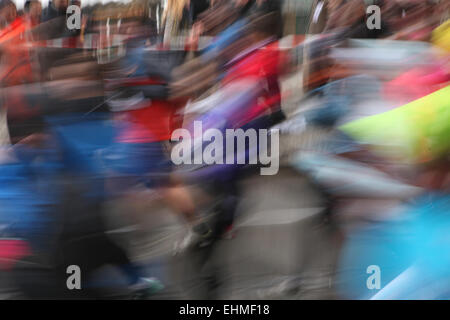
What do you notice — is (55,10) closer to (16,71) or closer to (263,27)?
(16,71)

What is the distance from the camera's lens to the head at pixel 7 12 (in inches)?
82.7

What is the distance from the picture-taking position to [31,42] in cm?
210

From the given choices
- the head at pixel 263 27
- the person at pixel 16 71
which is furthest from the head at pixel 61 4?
the head at pixel 263 27

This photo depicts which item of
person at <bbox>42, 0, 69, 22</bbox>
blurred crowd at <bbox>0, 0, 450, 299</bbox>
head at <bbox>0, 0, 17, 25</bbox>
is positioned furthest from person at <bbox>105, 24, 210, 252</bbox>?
head at <bbox>0, 0, 17, 25</bbox>

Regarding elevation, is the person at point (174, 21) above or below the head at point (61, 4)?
below

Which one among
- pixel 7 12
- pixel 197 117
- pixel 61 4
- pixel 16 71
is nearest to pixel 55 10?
pixel 61 4

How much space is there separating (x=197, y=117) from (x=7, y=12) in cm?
87

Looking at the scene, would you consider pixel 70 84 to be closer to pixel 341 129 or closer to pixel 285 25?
pixel 285 25

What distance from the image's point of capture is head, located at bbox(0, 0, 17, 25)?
82.7 inches

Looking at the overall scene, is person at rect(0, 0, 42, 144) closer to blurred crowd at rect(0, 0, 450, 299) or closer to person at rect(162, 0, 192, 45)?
blurred crowd at rect(0, 0, 450, 299)

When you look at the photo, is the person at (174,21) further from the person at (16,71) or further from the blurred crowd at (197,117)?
the person at (16,71)

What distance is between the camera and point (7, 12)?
6.91 feet
